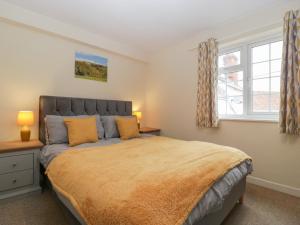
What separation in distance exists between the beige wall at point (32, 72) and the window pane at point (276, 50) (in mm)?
2925

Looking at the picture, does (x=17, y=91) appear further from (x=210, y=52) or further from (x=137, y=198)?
(x=210, y=52)

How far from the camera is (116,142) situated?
8.09 feet

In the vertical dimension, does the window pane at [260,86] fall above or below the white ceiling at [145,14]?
below

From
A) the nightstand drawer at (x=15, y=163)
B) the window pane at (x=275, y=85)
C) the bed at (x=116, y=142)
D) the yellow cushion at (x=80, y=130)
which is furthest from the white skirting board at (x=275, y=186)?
the nightstand drawer at (x=15, y=163)

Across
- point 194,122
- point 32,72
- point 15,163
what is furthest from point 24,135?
point 194,122

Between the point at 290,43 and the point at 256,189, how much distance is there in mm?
2010

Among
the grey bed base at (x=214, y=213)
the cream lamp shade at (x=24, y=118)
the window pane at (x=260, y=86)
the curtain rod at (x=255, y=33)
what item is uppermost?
the curtain rod at (x=255, y=33)

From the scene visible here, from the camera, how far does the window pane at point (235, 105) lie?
9.36 ft

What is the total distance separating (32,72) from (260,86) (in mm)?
3541

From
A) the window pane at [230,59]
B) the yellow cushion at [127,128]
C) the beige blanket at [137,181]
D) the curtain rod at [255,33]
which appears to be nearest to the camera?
the beige blanket at [137,181]

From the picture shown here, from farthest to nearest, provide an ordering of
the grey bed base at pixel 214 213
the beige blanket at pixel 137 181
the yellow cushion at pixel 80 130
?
the yellow cushion at pixel 80 130
the grey bed base at pixel 214 213
the beige blanket at pixel 137 181

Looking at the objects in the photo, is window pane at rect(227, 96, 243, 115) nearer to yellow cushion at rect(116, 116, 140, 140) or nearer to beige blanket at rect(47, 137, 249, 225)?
beige blanket at rect(47, 137, 249, 225)

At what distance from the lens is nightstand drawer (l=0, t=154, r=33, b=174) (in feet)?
6.33

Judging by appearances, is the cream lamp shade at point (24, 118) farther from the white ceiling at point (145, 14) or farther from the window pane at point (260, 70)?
the window pane at point (260, 70)
